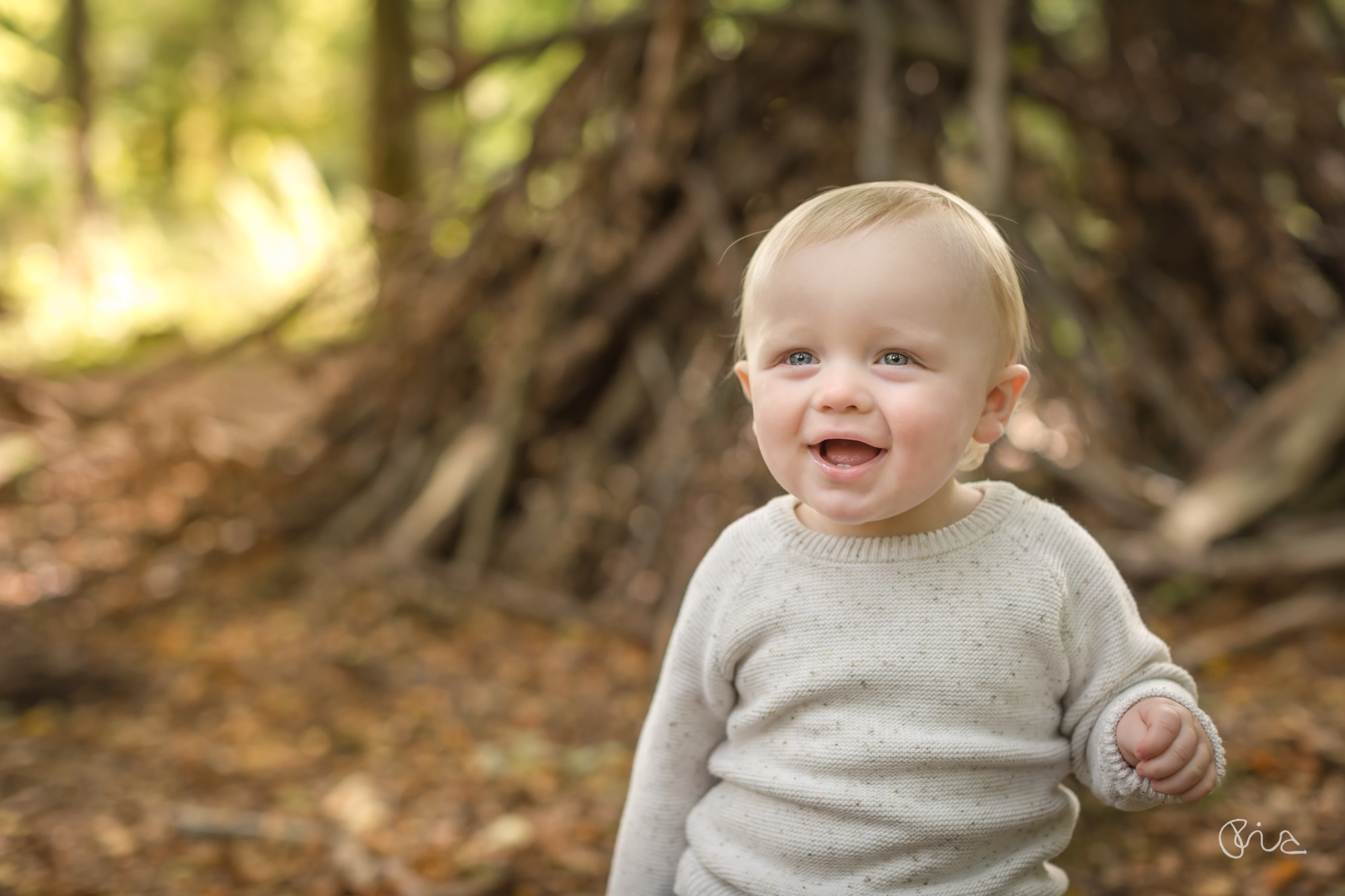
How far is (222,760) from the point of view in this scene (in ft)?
9.53

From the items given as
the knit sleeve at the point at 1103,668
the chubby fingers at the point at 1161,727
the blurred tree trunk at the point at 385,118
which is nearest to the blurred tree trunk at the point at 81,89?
the blurred tree trunk at the point at 385,118

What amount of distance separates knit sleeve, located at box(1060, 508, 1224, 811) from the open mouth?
28 cm

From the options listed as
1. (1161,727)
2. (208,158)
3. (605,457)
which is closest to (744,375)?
(1161,727)

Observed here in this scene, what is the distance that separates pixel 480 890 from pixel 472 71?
276 centimetres

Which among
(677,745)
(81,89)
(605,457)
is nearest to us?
(677,745)

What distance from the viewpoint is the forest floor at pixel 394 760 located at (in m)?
2.19

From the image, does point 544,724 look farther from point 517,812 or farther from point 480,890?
point 480,890

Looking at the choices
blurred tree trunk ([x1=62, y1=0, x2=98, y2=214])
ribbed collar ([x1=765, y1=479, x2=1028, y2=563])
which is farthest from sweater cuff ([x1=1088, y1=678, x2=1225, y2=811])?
blurred tree trunk ([x1=62, y1=0, x2=98, y2=214])

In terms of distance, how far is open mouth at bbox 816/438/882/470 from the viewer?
1.11 metres

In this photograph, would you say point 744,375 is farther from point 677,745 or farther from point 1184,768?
point 1184,768

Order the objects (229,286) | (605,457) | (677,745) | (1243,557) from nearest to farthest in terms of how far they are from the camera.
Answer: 1. (677,745)
2. (1243,557)
3. (605,457)
4. (229,286)

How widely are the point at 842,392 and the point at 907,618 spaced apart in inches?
10.9

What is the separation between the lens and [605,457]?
3949 mm

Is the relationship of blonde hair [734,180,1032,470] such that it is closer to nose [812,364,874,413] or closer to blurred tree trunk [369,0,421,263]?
nose [812,364,874,413]
